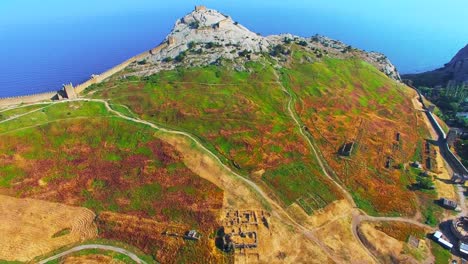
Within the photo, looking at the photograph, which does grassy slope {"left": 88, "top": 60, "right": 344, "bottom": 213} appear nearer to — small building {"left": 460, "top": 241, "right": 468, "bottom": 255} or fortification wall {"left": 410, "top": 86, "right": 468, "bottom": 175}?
small building {"left": 460, "top": 241, "right": 468, "bottom": 255}

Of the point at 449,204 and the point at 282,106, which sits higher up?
the point at 282,106

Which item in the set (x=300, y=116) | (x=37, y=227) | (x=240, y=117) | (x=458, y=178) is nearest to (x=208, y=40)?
(x=240, y=117)

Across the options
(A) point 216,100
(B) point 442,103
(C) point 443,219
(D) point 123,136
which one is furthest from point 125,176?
(B) point 442,103

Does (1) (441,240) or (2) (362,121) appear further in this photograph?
(2) (362,121)

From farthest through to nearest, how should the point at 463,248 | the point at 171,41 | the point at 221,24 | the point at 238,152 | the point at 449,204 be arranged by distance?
the point at 221,24 → the point at 171,41 → the point at 238,152 → the point at 449,204 → the point at 463,248

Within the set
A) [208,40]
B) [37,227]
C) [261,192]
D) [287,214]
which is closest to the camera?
[37,227]

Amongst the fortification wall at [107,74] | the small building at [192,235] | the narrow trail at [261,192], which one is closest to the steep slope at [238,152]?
the narrow trail at [261,192]

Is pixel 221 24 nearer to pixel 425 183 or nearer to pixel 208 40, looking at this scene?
pixel 208 40

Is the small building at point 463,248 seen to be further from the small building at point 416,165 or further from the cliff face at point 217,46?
the cliff face at point 217,46
